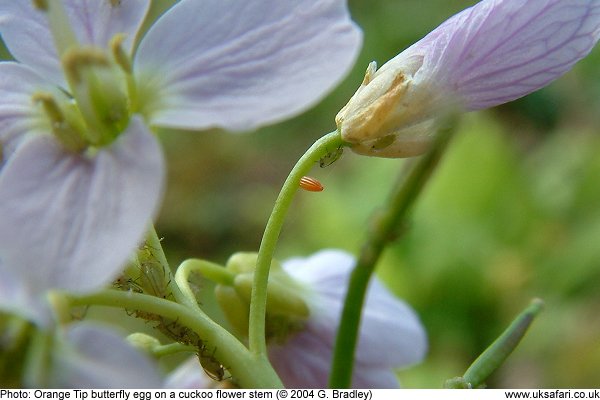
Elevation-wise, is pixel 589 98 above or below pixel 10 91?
below

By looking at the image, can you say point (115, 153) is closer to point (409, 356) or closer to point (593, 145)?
point (409, 356)

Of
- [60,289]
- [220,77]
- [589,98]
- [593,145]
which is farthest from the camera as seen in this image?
[589,98]

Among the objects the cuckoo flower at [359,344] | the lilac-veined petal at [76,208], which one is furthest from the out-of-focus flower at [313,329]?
the lilac-veined petal at [76,208]

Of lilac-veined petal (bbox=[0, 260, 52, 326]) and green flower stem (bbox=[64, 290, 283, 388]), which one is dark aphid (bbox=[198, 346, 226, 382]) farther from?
lilac-veined petal (bbox=[0, 260, 52, 326])

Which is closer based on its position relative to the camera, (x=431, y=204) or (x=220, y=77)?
(x=220, y=77)

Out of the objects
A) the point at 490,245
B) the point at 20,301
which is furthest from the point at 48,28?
the point at 490,245

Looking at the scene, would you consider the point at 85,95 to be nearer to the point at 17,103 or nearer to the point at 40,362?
the point at 17,103

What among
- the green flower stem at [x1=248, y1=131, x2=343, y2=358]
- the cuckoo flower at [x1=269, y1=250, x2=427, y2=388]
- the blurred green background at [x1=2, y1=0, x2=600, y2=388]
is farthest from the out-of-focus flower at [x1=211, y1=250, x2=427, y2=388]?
the blurred green background at [x1=2, y1=0, x2=600, y2=388]

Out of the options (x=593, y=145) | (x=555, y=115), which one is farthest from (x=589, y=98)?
(x=593, y=145)

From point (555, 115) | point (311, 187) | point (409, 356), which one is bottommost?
point (555, 115)
